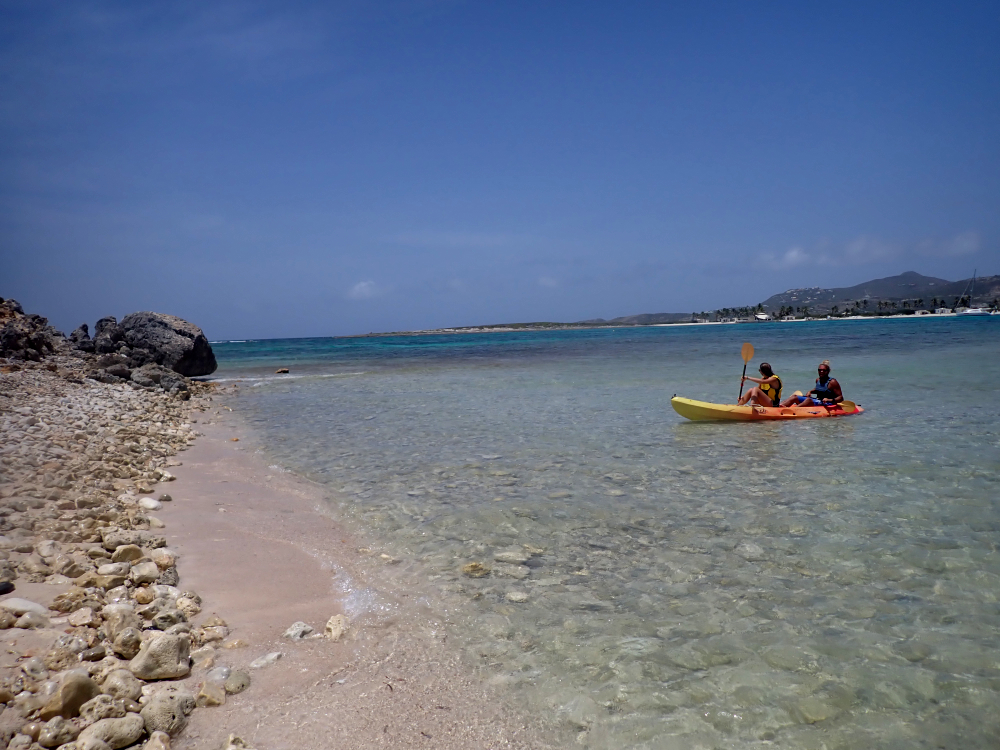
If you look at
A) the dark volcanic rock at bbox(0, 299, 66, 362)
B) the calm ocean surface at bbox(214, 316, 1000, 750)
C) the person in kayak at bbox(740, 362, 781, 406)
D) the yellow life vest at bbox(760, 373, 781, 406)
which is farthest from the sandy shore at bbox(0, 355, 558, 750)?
the dark volcanic rock at bbox(0, 299, 66, 362)

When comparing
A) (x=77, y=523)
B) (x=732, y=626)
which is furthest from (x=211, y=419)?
(x=732, y=626)

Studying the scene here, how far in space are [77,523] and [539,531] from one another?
444 centimetres

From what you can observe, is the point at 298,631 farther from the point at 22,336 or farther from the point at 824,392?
the point at 22,336

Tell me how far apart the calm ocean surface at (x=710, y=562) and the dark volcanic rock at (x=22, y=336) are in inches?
396

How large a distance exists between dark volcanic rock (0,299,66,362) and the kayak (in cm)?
1788

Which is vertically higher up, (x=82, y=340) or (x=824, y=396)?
(x=82, y=340)

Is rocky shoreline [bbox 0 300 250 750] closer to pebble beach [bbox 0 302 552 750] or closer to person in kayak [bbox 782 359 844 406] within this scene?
pebble beach [bbox 0 302 552 750]

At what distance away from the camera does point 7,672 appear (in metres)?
3.17

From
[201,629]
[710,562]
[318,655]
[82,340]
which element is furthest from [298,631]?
[82,340]

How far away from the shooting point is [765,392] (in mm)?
13781

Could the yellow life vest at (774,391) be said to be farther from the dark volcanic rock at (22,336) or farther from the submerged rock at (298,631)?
the dark volcanic rock at (22,336)

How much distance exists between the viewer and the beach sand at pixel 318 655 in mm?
3162

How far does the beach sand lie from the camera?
10.4 feet

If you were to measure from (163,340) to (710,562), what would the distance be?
23872mm
